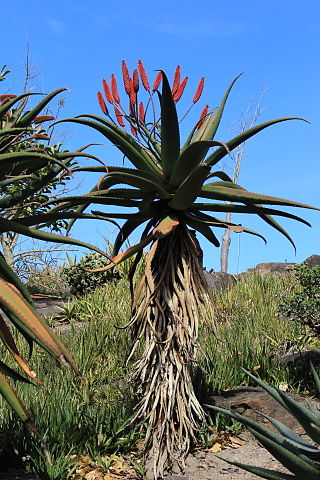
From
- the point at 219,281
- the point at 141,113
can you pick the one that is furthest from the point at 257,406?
the point at 219,281

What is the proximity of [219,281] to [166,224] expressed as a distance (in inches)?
326

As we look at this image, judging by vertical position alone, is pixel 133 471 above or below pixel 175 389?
below

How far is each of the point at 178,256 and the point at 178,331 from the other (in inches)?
26.4

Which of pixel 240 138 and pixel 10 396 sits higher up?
pixel 240 138

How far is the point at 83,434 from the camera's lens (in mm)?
5602

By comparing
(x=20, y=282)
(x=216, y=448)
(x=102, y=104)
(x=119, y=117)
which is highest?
(x=102, y=104)

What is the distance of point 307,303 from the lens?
774 centimetres

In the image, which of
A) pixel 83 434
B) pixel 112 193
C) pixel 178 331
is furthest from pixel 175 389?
pixel 112 193

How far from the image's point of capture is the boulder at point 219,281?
13.0 metres

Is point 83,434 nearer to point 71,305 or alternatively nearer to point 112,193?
point 112,193

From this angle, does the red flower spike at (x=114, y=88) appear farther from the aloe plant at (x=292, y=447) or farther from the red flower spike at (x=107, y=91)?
the aloe plant at (x=292, y=447)

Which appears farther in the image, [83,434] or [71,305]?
[71,305]

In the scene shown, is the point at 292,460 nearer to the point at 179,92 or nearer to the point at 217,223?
the point at 217,223

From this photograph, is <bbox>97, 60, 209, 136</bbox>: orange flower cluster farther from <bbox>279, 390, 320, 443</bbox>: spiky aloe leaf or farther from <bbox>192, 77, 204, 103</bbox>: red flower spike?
<bbox>279, 390, 320, 443</bbox>: spiky aloe leaf
